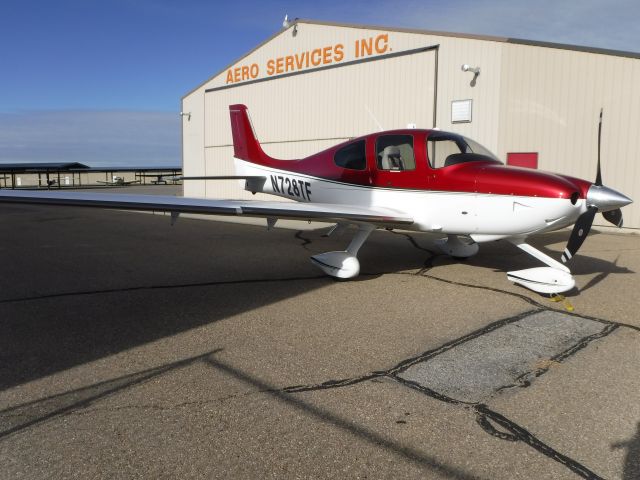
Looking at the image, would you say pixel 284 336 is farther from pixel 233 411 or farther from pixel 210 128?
pixel 210 128

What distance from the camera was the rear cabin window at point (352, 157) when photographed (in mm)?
7854

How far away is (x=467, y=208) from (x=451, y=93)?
790 cm

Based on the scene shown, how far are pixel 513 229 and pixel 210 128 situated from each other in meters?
17.3

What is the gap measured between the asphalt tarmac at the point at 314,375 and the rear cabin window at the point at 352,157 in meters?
1.77

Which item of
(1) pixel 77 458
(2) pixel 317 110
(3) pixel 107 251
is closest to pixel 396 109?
(2) pixel 317 110

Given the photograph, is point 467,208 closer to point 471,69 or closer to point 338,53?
point 471,69

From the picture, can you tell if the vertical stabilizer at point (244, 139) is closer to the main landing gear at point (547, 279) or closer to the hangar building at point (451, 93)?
the hangar building at point (451, 93)

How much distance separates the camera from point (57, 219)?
15.6 meters

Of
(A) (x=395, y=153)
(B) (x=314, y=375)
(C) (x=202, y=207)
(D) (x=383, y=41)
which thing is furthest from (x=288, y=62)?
(B) (x=314, y=375)

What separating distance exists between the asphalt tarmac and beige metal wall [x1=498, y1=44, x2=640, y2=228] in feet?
16.4

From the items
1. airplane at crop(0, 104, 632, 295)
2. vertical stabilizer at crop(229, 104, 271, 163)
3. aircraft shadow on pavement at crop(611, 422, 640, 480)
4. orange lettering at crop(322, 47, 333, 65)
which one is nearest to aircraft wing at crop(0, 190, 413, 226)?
airplane at crop(0, 104, 632, 295)

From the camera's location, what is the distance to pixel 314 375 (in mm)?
3684

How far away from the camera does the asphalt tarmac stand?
8.66ft

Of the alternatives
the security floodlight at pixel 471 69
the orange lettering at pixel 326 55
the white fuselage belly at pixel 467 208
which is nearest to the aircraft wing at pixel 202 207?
the white fuselage belly at pixel 467 208
